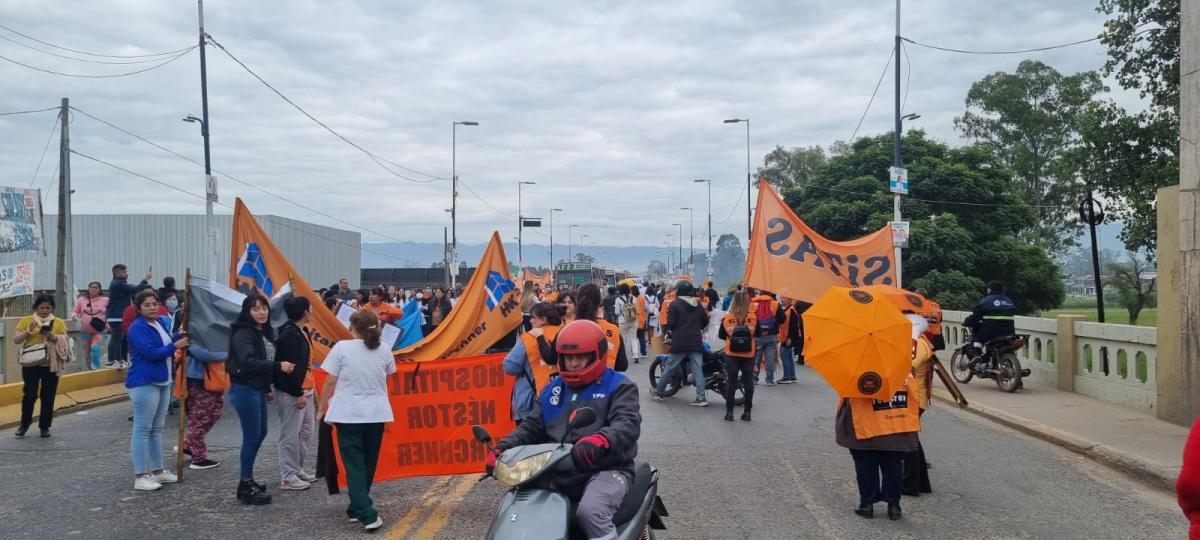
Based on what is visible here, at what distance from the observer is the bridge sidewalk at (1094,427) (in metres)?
9.10

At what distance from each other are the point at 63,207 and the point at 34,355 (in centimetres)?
1254

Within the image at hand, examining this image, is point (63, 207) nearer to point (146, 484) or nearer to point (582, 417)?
point (146, 484)

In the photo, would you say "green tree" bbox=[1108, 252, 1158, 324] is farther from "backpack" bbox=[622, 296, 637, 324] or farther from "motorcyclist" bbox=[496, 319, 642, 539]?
"motorcyclist" bbox=[496, 319, 642, 539]

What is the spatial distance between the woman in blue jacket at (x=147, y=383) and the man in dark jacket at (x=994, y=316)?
12036 millimetres

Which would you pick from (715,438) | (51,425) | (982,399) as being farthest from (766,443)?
(51,425)

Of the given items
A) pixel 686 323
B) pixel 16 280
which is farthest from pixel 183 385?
pixel 16 280

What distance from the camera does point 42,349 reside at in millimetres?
10500

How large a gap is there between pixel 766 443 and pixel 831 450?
0.73 meters

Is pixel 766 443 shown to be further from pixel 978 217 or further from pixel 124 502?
pixel 978 217

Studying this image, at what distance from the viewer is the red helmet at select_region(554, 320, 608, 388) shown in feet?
15.4

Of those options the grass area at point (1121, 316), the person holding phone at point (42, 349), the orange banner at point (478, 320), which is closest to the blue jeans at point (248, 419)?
the orange banner at point (478, 320)

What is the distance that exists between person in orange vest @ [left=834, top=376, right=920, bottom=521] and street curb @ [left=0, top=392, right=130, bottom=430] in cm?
1066

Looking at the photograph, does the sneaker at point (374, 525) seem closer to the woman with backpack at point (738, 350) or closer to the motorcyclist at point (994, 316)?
the woman with backpack at point (738, 350)

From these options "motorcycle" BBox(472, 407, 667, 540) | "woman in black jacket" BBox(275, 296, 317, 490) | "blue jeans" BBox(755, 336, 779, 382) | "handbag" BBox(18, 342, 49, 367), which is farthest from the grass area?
"motorcycle" BBox(472, 407, 667, 540)
